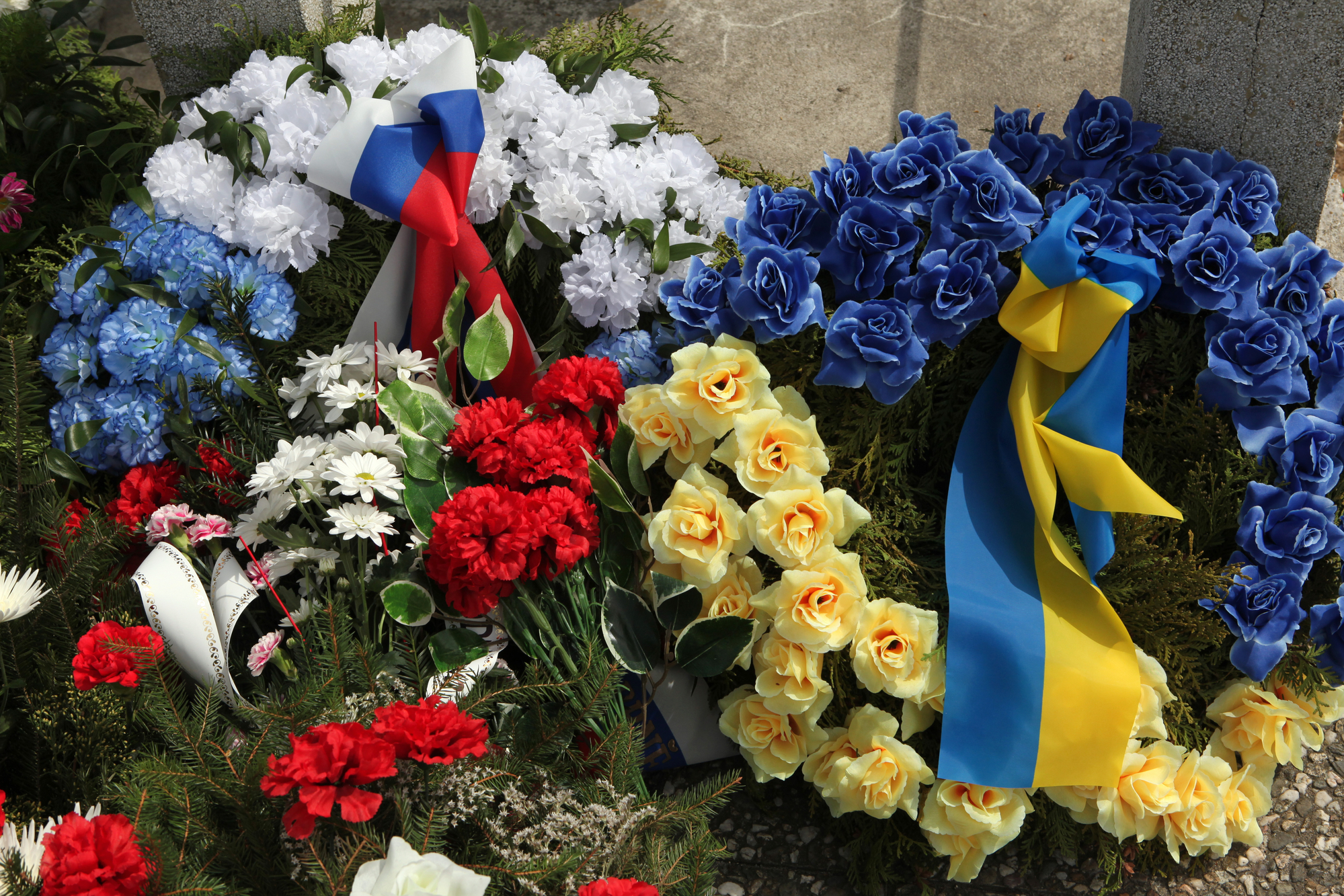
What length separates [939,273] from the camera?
1.78m

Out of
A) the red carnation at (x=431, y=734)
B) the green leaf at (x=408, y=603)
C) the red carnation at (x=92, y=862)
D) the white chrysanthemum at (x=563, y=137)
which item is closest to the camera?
the red carnation at (x=92, y=862)

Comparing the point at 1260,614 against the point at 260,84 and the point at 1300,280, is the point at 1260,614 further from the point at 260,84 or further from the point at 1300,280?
the point at 260,84

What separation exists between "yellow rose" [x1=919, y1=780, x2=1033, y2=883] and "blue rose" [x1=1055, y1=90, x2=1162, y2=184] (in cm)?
125

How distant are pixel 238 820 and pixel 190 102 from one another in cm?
176

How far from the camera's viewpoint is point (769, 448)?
170 centimetres

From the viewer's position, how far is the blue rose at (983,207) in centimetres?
180

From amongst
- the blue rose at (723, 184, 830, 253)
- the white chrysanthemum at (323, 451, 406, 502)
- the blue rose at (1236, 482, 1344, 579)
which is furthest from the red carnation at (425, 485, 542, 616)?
the blue rose at (1236, 482, 1344, 579)

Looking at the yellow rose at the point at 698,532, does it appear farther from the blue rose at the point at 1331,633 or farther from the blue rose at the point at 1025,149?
the blue rose at the point at 1331,633

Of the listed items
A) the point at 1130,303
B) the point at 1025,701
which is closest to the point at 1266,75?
the point at 1130,303

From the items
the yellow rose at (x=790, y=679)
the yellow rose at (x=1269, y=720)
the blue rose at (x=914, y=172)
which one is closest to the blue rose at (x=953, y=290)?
the blue rose at (x=914, y=172)

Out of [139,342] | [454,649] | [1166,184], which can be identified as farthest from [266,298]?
[1166,184]

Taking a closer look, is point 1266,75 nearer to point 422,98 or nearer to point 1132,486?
point 1132,486

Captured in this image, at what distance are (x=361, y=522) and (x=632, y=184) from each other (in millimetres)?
947

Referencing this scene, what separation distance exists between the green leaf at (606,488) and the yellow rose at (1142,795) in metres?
1.00
